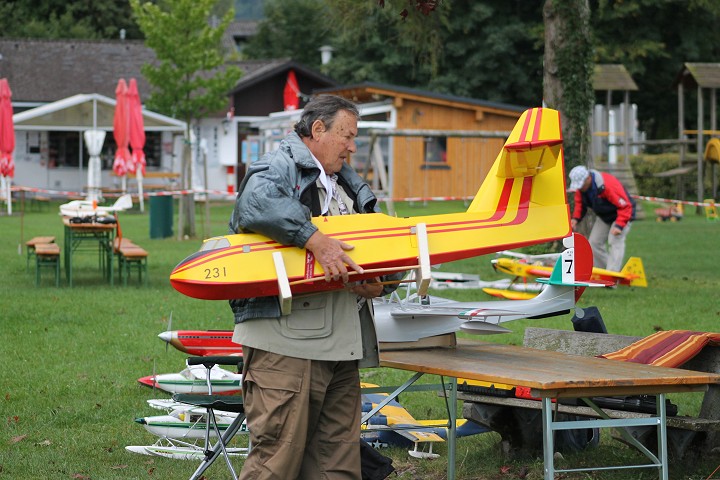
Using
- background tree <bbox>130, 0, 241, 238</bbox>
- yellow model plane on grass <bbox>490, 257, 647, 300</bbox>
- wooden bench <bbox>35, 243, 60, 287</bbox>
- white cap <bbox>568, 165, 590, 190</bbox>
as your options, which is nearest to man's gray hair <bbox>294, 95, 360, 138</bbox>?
yellow model plane on grass <bbox>490, 257, 647, 300</bbox>

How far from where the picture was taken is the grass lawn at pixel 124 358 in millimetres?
6977

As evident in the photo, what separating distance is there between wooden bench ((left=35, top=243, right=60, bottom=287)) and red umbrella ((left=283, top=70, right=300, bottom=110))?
96.3 feet

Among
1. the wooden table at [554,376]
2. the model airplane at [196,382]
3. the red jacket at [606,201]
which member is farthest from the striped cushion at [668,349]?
the red jacket at [606,201]

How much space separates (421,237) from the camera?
518 cm

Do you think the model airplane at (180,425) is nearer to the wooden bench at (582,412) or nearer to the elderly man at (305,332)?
the wooden bench at (582,412)

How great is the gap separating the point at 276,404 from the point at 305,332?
1.03ft

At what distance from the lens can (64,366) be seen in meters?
10.1

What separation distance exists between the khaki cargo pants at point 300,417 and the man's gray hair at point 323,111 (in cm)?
96

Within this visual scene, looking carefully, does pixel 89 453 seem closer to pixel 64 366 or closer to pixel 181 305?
pixel 64 366

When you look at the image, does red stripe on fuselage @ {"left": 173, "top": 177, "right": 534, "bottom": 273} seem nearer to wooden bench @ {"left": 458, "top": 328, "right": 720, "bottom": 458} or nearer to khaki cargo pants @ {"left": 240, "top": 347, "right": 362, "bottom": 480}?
khaki cargo pants @ {"left": 240, "top": 347, "right": 362, "bottom": 480}

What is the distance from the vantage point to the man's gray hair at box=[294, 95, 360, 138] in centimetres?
487

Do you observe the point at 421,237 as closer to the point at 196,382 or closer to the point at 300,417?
the point at 300,417

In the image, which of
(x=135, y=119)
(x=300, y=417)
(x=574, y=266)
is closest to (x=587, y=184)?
(x=574, y=266)

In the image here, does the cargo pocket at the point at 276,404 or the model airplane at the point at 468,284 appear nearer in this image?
the cargo pocket at the point at 276,404
